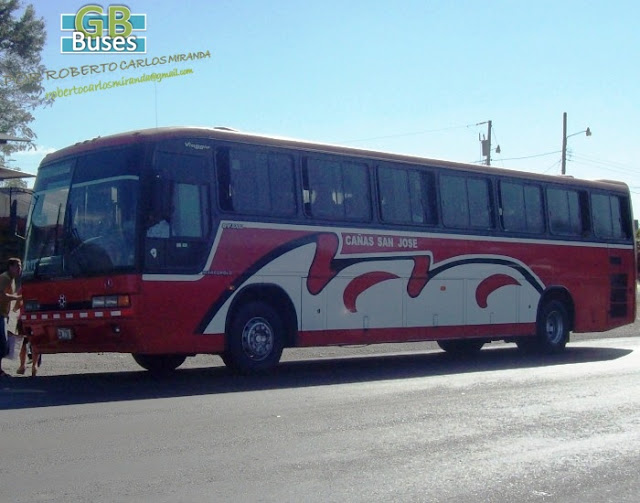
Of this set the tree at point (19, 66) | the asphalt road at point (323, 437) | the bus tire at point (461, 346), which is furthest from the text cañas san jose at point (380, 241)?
the tree at point (19, 66)

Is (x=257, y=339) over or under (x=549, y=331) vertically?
over

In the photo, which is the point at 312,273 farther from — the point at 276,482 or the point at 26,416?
the point at 276,482

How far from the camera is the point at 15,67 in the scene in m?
43.3

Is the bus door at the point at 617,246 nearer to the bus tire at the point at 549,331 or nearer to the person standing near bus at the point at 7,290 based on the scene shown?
the bus tire at the point at 549,331

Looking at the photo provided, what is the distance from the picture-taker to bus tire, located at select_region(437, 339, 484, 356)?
2011 centimetres

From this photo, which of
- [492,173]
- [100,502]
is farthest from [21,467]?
[492,173]

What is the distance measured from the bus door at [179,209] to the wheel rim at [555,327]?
919cm

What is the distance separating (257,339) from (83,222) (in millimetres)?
2924

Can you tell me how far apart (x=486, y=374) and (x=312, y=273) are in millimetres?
3040

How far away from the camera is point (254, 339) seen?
45.7ft

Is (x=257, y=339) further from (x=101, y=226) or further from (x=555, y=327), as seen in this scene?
(x=555, y=327)

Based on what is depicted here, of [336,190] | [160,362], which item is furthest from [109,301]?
[336,190]

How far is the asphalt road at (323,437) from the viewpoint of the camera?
7039mm

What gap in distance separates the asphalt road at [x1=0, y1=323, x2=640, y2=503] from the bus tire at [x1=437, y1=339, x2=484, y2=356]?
16.6ft
